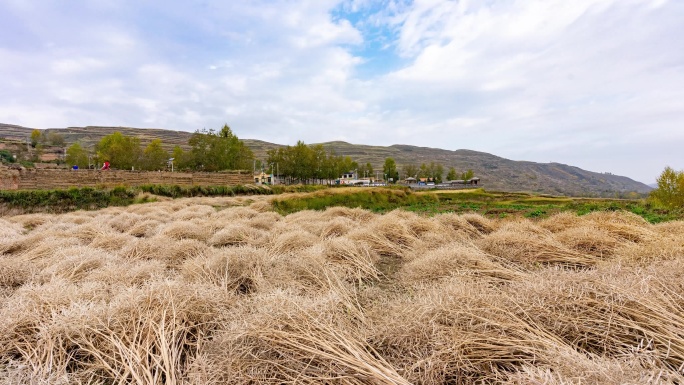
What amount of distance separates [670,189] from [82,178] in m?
43.4

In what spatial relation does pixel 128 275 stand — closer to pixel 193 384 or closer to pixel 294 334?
pixel 193 384

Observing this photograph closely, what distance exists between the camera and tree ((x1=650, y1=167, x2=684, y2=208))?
1897 cm

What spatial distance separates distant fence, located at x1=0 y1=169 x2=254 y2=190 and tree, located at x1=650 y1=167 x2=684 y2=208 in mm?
39817

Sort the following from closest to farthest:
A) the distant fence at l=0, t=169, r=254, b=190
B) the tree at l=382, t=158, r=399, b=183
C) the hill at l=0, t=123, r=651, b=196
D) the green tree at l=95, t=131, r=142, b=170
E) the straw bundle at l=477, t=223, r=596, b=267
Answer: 1. the straw bundle at l=477, t=223, r=596, b=267
2. the distant fence at l=0, t=169, r=254, b=190
3. the green tree at l=95, t=131, r=142, b=170
4. the tree at l=382, t=158, r=399, b=183
5. the hill at l=0, t=123, r=651, b=196

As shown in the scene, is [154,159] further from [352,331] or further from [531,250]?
[352,331]

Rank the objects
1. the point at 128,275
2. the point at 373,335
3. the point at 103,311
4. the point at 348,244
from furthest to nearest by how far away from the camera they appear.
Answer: the point at 348,244 < the point at 128,275 < the point at 103,311 < the point at 373,335

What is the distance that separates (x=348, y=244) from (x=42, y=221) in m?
11.5

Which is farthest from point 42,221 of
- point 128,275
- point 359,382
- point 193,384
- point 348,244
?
point 359,382

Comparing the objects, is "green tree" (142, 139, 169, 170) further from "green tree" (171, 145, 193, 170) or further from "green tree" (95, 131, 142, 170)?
"green tree" (171, 145, 193, 170)

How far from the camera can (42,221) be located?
1055 centimetres

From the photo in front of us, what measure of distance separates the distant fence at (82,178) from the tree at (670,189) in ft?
131

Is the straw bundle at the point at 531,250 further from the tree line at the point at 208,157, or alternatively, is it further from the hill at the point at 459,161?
the hill at the point at 459,161

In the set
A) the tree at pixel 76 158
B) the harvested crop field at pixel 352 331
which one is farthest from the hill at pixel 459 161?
the harvested crop field at pixel 352 331

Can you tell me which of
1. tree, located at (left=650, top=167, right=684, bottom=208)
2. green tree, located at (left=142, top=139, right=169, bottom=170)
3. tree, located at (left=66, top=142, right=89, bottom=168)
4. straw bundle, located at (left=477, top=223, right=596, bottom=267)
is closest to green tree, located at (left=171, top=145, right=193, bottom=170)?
green tree, located at (left=142, top=139, right=169, bottom=170)
